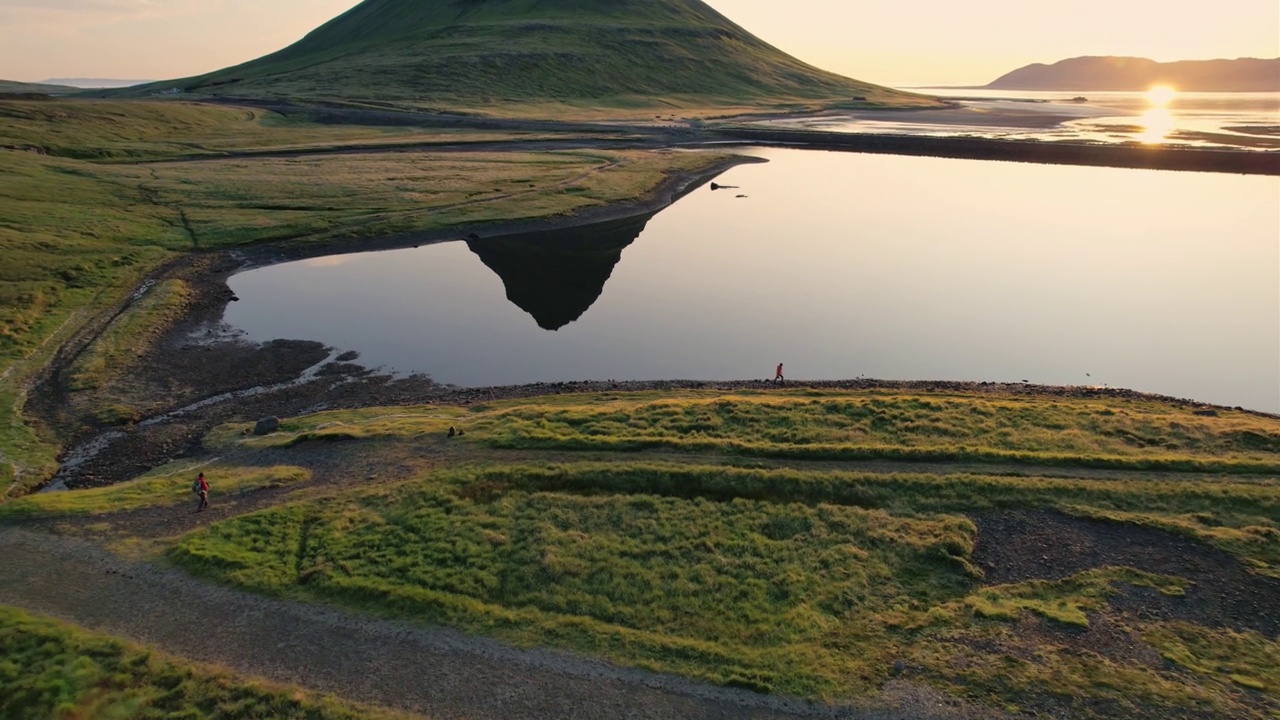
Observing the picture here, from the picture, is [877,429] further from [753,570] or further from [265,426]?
[265,426]

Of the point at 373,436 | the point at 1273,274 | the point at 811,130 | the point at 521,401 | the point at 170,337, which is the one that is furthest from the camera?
the point at 811,130

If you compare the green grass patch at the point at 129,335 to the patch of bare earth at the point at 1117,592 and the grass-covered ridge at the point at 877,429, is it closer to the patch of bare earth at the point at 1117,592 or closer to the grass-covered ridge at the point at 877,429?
the grass-covered ridge at the point at 877,429

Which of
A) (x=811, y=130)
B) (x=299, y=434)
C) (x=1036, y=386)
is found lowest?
(x=1036, y=386)

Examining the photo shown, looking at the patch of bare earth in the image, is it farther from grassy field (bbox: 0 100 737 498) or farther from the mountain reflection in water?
grassy field (bbox: 0 100 737 498)

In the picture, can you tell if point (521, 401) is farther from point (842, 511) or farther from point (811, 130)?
point (811, 130)

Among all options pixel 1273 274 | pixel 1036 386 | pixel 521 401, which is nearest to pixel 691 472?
pixel 521 401
